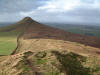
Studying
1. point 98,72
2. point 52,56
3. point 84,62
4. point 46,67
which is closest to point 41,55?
point 52,56

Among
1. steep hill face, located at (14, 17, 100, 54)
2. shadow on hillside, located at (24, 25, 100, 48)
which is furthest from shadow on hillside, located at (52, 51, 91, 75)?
shadow on hillside, located at (24, 25, 100, 48)

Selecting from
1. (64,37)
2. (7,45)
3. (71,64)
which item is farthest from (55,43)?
(64,37)

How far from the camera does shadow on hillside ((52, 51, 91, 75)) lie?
8.03 m

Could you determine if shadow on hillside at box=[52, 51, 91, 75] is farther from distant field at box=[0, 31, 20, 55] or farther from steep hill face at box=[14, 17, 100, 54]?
distant field at box=[0, 31, 20, 55]

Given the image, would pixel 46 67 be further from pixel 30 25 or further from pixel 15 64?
pixel 30 25

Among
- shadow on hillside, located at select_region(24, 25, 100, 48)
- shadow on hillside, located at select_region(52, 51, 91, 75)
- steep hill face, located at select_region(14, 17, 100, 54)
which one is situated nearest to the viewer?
shadow on hillside, located at select_region(52, 51, 91, 75)

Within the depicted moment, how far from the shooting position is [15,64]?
788cm

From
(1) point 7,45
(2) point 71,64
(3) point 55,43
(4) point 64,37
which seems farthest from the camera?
(4) point 64,37

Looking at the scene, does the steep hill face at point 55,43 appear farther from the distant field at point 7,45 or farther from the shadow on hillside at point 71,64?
the shadow on hillside at point 71,64

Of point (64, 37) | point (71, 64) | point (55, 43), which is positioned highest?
point (55, 43)

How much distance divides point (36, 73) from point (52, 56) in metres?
2.24

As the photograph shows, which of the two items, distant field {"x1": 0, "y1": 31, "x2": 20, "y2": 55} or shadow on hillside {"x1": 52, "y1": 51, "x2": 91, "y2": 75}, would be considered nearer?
shadow on hillside {"x1": 52, "y1": 51, "x2": 91, "y2": 75}

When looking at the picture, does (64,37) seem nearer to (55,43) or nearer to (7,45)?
(55,43)

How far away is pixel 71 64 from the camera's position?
28.2 ft
